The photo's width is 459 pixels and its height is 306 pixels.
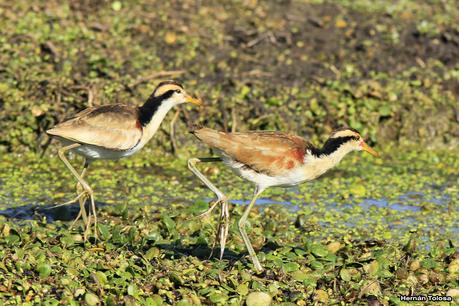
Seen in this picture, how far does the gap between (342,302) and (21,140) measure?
5353mm

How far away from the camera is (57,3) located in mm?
13781

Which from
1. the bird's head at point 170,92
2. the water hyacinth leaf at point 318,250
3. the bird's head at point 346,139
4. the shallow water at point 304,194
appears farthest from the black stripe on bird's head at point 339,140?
the bird's head at point 170,92

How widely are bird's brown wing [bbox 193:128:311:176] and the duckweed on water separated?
2.64 feet

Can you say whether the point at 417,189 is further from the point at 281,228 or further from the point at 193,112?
the point at 193,112

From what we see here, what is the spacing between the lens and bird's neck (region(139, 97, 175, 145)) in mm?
9125

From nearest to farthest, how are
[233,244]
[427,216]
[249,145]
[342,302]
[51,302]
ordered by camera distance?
[51,302] < [342,302] < [249,145] < [233,244] < [427,216]

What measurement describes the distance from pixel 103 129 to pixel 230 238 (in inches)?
63.3

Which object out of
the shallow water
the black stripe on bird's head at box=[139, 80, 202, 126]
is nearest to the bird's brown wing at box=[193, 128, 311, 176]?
the black stripe on bird's head at box=[139, 80, 202, 126]

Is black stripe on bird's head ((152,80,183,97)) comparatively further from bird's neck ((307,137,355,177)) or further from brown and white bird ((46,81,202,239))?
bird's neck ((307,137,355,177))

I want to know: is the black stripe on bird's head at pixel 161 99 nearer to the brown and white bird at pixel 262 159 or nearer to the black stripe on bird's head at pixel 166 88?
the black stripe on bird's head at pixel 166 88

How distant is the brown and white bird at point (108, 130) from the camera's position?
8.77m

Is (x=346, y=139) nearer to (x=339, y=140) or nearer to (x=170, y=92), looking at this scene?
(x=339, y=140)

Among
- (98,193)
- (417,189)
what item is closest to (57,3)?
(98,193)

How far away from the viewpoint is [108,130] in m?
8.81
